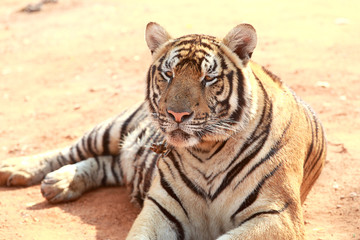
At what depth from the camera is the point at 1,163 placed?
514cm

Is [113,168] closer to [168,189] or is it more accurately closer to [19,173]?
[19,173]

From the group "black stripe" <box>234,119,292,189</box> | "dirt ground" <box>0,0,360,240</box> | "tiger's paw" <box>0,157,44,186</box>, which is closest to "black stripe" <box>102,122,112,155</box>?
"dirt ground" <box>0,0,360,240</box>

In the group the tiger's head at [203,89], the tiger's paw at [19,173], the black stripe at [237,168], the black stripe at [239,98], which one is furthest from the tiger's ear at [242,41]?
the tiger's paw at [19,173]

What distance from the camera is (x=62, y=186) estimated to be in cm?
471

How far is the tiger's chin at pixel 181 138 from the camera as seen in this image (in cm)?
335

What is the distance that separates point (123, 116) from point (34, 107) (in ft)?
6.85

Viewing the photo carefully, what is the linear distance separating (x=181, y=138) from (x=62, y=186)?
5.55ft

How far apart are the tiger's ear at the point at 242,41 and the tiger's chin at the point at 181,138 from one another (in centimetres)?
56

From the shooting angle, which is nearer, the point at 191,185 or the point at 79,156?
the point at 191,185

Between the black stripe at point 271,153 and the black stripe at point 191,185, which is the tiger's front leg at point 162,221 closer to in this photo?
the black stripe at point 191,185

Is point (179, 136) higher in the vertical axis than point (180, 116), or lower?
lower

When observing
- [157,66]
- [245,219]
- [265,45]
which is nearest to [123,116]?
[157,66]

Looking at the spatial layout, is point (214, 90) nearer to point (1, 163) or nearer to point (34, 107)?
point (1, 163)

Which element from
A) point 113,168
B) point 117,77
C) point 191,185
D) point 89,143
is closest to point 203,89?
point 191,185
